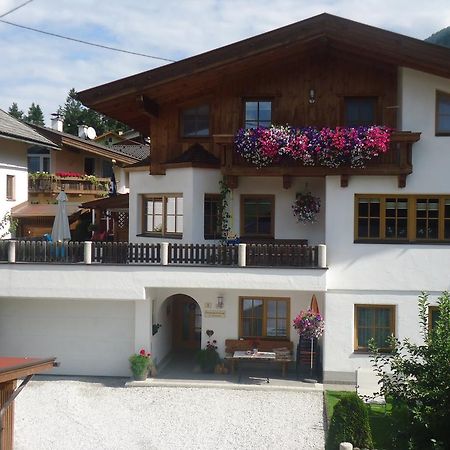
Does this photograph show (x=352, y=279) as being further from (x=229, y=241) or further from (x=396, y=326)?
(x=229, y=241)

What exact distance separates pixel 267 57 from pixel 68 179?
51.0 feet

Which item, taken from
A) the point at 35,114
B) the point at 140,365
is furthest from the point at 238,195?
the point at 35,114

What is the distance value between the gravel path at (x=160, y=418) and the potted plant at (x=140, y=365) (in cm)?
52

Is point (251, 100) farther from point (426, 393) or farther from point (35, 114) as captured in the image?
point (35, 114)

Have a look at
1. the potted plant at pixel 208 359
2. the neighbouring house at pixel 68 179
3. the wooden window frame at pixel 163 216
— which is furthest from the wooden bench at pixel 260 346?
the neighbouring house at pixel 68 179

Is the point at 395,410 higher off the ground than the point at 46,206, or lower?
lower

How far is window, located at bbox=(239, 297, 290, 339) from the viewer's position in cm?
1762

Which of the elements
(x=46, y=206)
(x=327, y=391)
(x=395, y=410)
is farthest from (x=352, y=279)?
(x=46, y=206)

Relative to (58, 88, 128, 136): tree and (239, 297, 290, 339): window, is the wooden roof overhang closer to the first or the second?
(239, 297, 290, 339): window

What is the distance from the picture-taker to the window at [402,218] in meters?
16.4

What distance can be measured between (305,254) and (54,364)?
8146mm

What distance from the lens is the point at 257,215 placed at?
18.0m

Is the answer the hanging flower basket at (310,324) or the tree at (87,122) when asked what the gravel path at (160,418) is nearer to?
the hanging flower basket at (310,324)

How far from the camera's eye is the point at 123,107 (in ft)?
59.5
